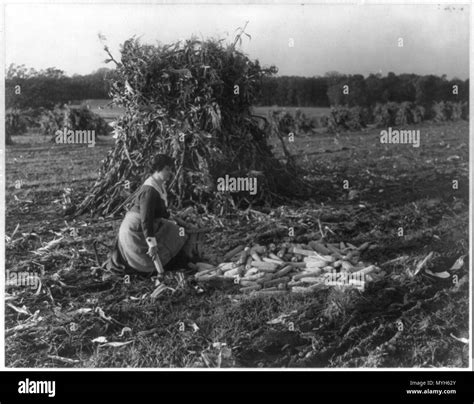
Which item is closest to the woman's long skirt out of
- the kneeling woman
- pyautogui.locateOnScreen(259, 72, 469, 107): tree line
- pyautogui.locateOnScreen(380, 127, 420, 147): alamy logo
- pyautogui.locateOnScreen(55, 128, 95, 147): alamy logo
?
the kneeling woman

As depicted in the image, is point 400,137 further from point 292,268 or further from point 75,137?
point 75,137

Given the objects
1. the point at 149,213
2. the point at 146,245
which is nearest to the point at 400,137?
the point at 149,213

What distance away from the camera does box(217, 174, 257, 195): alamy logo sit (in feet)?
16.6

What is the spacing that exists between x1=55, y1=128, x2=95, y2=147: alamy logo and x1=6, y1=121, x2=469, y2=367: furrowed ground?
0.06 metres

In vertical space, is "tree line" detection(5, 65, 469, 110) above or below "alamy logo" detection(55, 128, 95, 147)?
above

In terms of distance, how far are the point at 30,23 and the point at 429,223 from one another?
137 inches

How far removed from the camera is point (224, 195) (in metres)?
5.06
